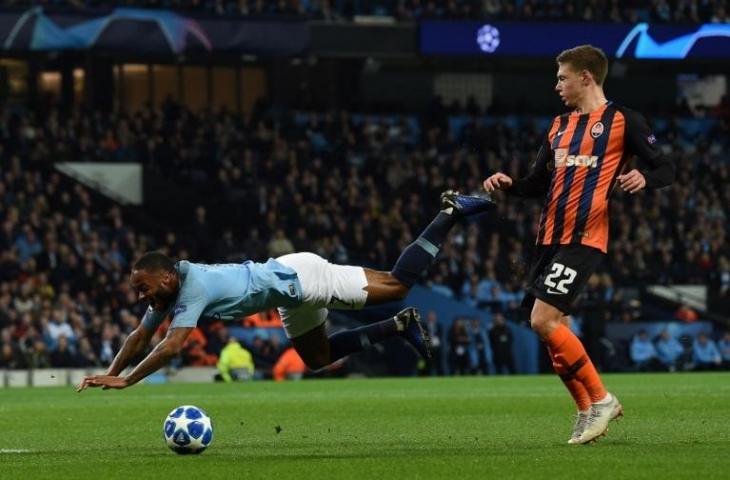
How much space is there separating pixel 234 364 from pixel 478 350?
5203mm

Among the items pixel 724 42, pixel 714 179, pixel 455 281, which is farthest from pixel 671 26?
pixel 455 281

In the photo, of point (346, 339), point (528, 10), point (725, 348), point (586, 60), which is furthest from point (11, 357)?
point (586, 60)

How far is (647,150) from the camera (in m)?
10.7

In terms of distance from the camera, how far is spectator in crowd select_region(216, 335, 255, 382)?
91.5ft

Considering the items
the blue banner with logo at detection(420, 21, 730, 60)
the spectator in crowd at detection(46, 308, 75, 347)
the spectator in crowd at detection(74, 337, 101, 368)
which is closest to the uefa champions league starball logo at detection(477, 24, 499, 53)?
the blue banner with logo at detection(420, 21, 730, 60)

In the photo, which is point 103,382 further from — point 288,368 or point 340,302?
point 288,368

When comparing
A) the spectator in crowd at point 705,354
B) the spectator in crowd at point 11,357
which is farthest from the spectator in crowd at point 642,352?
the spectator in crowd at point 11,357

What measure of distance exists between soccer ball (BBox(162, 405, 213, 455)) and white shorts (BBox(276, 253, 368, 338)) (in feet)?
3.56

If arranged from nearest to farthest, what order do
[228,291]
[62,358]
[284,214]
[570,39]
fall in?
[228,291]
[62,358]
[284,214]
[570,39]

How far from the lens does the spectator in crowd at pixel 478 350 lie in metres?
30.5

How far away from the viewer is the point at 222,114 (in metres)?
37.7

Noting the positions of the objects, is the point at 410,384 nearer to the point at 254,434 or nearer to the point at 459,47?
the point at 254,434

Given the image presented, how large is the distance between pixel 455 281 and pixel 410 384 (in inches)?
337

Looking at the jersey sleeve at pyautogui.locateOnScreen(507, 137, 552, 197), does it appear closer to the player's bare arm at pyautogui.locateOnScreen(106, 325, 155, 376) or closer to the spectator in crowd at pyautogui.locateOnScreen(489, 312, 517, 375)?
the player's bare arm at pyautogui.locateOnScreen(106, 325, 155, 376)
